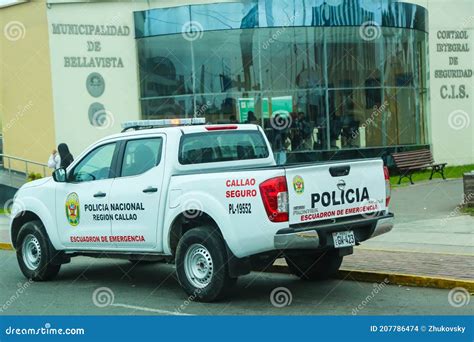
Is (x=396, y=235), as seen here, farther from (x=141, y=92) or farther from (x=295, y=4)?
(x=141, y=92)

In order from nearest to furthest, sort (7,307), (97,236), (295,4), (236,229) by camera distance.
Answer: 1. (236,229)
2. (7,307)
3. (97,236)
4. (295,4)

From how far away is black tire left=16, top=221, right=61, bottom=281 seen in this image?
10352 millimetres

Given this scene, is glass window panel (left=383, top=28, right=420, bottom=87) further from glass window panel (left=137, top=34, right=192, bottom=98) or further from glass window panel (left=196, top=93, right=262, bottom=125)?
glass window panel (left=137, top=34, right=192, bottom=98)

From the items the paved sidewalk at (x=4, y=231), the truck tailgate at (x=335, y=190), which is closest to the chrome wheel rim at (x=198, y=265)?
the truck tailgate at (x=335, y=190)

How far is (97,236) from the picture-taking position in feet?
31.8

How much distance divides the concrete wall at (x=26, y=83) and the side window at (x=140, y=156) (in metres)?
16.4

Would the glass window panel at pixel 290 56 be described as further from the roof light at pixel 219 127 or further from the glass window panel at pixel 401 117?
the roof light at pixel 219 127

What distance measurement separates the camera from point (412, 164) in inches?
892

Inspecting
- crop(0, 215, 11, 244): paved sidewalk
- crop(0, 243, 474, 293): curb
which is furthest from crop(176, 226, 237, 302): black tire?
crop(0, 215, 11, 244): paved sidewalk

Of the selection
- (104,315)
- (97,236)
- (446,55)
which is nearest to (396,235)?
(97,236)

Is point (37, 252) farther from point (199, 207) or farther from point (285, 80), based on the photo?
point (285, 80)

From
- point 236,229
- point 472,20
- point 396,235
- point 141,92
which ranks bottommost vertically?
point 396,235
